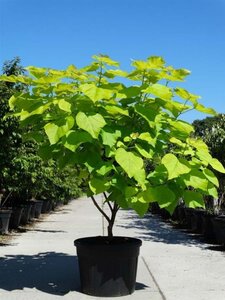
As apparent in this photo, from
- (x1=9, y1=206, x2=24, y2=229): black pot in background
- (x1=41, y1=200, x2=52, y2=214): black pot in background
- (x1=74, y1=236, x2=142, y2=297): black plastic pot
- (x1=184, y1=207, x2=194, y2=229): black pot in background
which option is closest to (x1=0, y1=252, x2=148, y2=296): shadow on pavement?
(x1=74, y1=236, x2=142, y2=297): black plastic pot

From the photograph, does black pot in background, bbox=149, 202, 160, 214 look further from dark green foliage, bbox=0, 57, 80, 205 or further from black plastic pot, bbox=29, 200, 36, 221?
dark green foliage, bbox=0, 57, 80, 205

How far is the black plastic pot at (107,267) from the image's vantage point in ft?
18.1

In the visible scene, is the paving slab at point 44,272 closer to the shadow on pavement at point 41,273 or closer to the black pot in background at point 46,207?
the shadow on pavement at point 41,273

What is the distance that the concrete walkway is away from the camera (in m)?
5.93

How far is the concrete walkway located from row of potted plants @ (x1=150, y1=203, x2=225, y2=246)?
0.44 meters

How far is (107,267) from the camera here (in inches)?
218

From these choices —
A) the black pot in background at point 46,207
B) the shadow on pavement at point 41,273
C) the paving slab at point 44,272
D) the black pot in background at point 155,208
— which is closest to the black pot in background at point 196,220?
the paving slab at point 44,272

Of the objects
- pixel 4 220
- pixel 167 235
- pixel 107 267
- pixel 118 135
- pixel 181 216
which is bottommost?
pixel 167 235

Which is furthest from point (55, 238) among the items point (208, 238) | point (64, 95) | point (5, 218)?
point (64, 95)

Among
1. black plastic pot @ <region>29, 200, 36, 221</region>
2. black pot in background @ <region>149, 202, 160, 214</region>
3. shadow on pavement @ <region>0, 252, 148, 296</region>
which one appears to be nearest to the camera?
shadow on pavement @ <region>0, 252, 148, 296</region>

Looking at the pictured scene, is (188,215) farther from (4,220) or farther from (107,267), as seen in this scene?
(107,267)

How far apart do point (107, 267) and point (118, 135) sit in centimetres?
166

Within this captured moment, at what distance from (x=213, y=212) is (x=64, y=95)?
8.69 metres

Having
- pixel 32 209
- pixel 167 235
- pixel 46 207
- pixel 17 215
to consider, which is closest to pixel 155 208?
pixel 46 207
